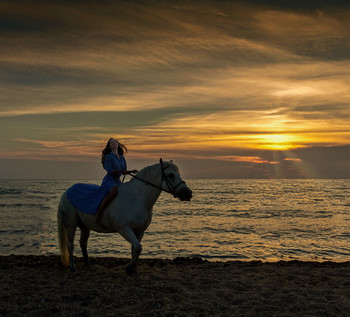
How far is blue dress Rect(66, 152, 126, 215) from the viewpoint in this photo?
755cm

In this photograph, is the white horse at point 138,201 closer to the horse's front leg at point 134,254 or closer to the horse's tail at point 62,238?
the horse's front leg at point 134,254

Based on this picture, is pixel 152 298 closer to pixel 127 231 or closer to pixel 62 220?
pixel 127 231

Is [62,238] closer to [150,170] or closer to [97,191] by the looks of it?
[97,191]

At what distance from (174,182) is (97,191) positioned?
2093 millimetres

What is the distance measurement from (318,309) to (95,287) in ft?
14.0

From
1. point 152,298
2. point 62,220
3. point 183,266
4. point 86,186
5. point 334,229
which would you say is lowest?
point 334,229

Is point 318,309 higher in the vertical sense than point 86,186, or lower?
lower

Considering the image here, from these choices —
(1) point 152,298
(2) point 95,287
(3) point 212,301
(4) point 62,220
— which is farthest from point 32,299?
(3) point 212,301

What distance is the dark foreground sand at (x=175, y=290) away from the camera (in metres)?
5.43

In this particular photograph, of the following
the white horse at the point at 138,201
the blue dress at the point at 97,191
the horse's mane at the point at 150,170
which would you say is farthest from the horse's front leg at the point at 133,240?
the horse's mane at the point at 150,170

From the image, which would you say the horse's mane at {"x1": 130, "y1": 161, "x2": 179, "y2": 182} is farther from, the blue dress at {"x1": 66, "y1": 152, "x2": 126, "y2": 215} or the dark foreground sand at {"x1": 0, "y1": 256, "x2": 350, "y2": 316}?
the dark foreground sand at {"x1": 0, "y1": 256, "x2": 350, "y2": 316}

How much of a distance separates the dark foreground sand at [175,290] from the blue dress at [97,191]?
166cm

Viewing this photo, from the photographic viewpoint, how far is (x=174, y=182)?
22.5ft

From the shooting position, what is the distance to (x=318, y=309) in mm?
5531
